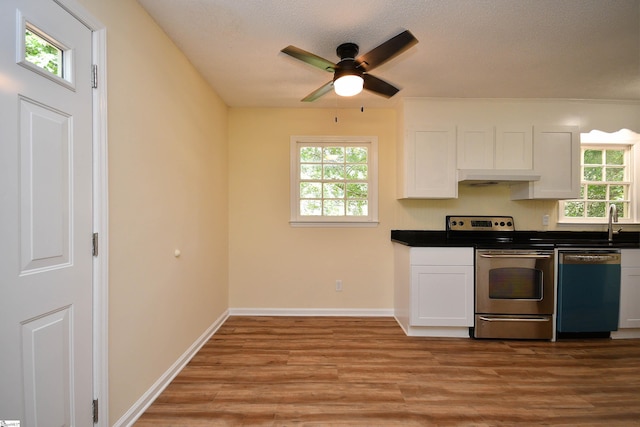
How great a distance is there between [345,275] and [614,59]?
3.13 metres

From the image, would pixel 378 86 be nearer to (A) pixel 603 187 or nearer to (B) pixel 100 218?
(B) pixel 100 218

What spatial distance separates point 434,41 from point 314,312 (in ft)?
9.64

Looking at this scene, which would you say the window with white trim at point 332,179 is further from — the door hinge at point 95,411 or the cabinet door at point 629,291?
the cabinet door at point 629,291

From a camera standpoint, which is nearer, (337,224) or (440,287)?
(440,287)

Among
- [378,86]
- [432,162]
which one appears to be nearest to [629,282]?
[432,162]

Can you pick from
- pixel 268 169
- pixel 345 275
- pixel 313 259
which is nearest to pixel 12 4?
pixel 268 169

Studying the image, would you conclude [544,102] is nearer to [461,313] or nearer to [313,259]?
[461,313]

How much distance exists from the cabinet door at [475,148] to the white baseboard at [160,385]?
10.4 ft

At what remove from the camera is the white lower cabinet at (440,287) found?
274 cm

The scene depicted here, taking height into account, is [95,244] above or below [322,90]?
below

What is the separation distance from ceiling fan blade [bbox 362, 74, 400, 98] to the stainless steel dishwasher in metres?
2.29

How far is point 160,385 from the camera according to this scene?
191 centimetres

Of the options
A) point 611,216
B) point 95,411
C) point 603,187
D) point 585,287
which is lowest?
point 95,411

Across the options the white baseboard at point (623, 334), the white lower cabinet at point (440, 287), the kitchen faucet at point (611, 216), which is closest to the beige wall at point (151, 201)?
the white lower cabinet at point (440, 287)
